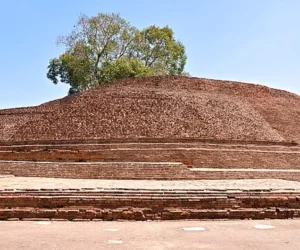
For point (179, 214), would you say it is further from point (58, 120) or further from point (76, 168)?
point (58, 120)

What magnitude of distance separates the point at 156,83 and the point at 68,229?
17.4m

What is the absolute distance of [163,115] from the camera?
→ 695 inches

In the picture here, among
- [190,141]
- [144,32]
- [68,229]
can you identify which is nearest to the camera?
[68,229]

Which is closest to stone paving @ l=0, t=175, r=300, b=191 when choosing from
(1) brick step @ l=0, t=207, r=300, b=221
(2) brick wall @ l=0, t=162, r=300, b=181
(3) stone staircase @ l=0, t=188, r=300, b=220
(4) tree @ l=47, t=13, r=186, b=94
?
(2) brick wall @ l=0, t=162, r=300, b=181

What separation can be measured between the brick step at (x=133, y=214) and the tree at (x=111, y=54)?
23631 millimetres

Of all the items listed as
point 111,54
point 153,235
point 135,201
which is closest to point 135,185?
point 135,201

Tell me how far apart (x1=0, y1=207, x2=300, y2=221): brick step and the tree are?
23631mm

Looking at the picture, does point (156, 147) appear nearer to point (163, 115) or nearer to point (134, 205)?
point (163, 115)

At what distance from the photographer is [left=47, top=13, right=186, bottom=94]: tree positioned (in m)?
30.2

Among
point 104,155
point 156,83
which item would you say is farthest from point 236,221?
point 156,83

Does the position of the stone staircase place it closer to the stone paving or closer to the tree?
the stone paving

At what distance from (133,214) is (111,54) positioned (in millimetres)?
26075

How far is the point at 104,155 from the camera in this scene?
13.4 meters

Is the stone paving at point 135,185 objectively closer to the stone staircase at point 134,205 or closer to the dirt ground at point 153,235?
the stone staircase at point 134,205
